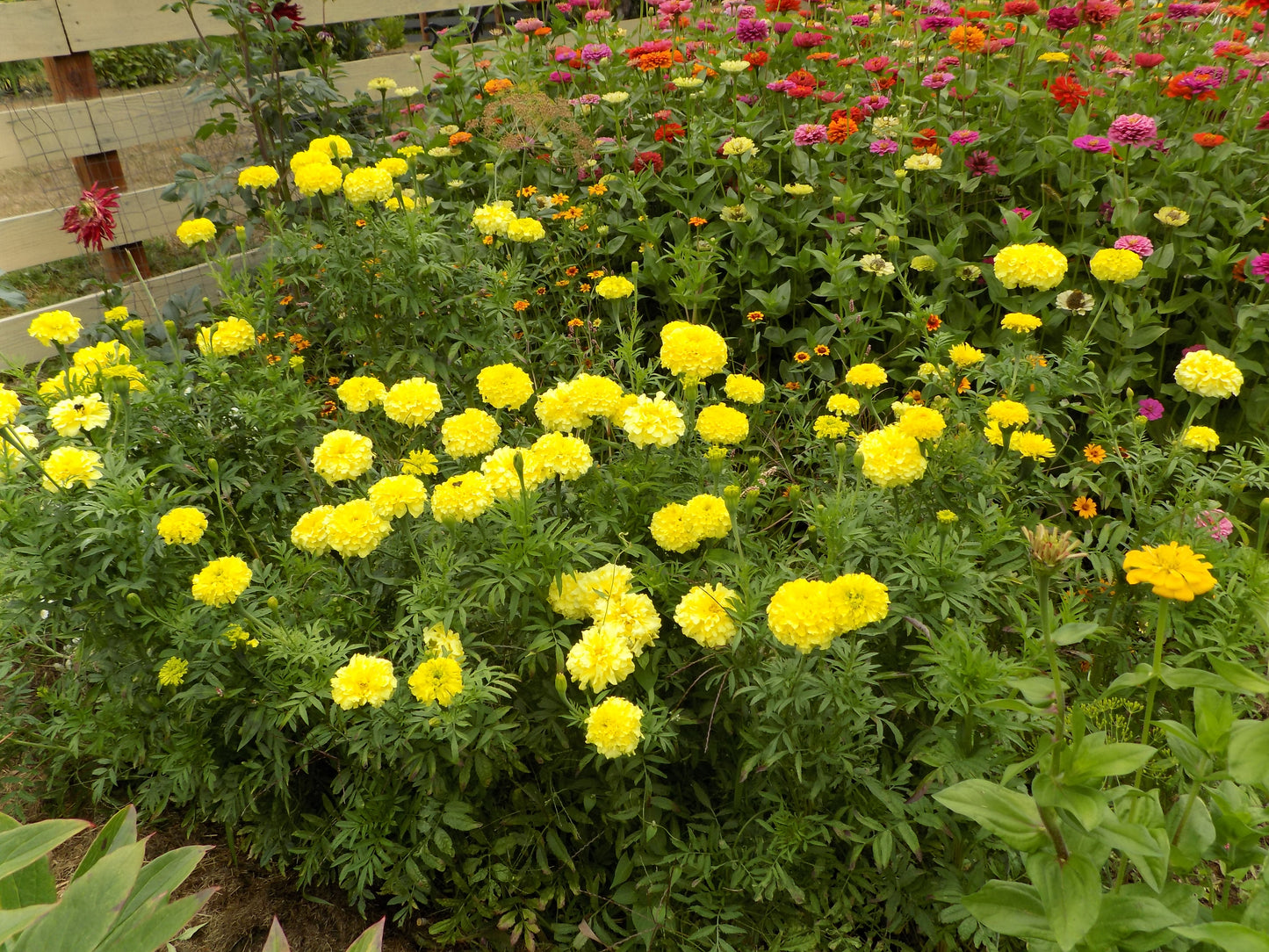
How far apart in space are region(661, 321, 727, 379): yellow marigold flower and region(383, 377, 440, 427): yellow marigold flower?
0.56 meters

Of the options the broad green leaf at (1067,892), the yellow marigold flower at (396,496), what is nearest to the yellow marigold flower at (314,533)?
the yellow marigold flower at (396,496)

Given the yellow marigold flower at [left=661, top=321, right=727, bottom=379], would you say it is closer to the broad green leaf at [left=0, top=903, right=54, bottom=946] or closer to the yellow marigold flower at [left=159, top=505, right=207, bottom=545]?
the yellow marigold flower at [left=159, top=505, right=207, bottom=545]

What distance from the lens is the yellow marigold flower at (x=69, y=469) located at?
5.98 ft

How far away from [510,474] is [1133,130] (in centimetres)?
230

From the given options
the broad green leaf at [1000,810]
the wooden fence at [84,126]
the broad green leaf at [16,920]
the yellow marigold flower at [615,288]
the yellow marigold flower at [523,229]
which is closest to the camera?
the broad green leaf at [16,920]

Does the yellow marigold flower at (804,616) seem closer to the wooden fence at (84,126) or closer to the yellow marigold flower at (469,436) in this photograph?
the yellow marigold flower at (469,436)

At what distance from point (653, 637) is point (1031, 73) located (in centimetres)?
291

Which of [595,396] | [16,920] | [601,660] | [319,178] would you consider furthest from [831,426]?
[16,920]

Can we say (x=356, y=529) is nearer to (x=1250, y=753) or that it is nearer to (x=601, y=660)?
(x=601, y=660)

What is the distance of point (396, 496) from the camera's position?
174 cm

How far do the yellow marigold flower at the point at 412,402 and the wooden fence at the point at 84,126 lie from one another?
6.91 feet

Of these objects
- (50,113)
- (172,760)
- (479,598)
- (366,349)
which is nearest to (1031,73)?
(366,349)

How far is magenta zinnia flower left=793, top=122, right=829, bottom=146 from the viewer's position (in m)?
3.03

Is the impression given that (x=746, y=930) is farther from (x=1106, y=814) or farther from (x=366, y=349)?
(x=366, y=349)
